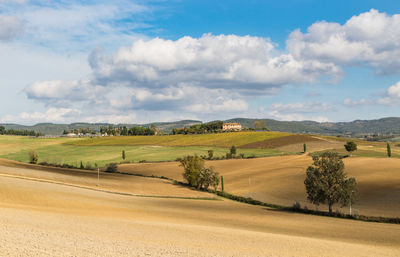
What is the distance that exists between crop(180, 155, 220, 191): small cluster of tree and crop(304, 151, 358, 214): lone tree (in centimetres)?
2758

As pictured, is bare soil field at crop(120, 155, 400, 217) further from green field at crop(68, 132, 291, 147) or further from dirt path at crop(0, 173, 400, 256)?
green field at crop(68, 132, 291, 147)

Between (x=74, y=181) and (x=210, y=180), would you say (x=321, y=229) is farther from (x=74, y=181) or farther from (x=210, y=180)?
(x=74, y=181)

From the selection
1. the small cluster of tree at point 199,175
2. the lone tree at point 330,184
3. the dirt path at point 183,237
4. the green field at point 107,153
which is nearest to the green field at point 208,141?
the green field at point 107,153

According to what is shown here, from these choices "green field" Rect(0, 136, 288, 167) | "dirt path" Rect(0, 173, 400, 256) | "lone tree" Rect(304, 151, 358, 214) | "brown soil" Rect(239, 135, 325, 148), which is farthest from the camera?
"brown soil" Rect(239, 135, 325, 148)

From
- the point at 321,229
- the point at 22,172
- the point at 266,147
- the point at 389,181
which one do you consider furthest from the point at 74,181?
the point at 266,147

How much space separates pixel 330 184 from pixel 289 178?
27.7 meters

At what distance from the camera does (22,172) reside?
2990 inches

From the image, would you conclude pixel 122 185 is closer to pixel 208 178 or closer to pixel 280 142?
pixel 208 178

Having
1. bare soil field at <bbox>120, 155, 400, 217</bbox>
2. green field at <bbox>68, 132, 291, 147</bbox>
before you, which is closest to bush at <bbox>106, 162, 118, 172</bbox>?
bare soil field at <bbox>120, 155, 400, 217</bbox>

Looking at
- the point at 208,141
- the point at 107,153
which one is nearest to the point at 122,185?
the point at 107,153

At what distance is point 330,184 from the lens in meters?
51.5

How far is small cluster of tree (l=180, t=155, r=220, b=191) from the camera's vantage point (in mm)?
77438

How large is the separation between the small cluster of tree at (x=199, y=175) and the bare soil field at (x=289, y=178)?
13.4ft

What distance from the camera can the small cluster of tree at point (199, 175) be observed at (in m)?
77.4
